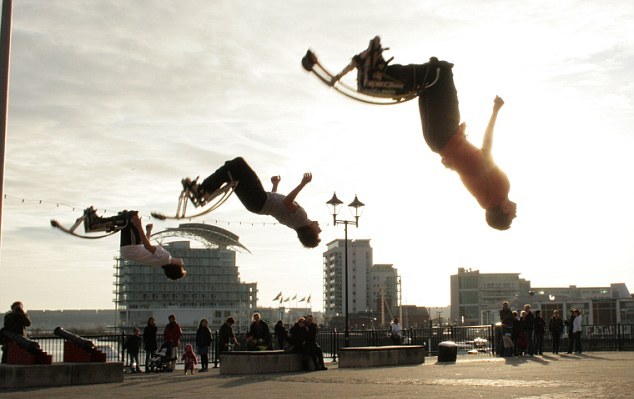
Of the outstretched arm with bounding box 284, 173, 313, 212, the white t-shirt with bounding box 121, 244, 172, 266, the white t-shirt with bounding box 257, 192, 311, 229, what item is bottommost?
the white t-shirt with bounding box 121, 244, 172, 266

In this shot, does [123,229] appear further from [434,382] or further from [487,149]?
[434,382]

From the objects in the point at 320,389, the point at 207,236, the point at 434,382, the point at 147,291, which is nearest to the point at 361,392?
the point at 320,389

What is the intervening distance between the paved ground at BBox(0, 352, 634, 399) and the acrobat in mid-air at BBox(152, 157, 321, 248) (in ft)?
23.9

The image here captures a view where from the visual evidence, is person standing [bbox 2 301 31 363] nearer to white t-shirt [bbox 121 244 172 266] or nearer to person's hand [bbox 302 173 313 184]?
white t-shirt [bbox 121 244 172 266]

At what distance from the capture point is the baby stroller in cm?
2794

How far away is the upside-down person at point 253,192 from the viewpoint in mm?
8750

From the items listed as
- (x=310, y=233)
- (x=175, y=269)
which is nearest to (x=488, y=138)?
(x=310, y=233)

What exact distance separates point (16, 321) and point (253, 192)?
14.6 metres

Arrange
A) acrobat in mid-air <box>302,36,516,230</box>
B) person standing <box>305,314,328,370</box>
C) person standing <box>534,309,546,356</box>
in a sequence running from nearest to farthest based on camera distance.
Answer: acrobat in mid-air <box>302,36,516,230</box> → person standing <box>305,314,328,370</box> → person standing <box>534,309,546,356</box>

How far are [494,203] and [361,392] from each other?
434 inches

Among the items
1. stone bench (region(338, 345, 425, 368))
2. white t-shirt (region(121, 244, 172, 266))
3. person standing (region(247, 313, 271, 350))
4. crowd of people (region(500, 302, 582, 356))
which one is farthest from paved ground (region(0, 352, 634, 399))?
white t-shirt (region(121, 244, 172, 266))

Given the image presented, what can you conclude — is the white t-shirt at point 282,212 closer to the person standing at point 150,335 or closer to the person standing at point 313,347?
the person standing at point 313,347

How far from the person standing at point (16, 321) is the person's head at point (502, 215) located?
16.8m

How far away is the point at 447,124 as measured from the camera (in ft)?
22.0
